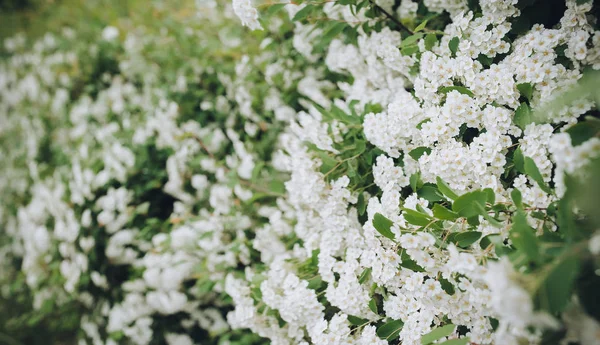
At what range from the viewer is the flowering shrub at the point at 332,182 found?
109 centimetres

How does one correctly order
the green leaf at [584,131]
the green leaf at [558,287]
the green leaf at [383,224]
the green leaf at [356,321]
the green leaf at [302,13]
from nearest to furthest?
the green leaf at [558,287]
the green leaf at [584,131]
the green leaf at [383,224]
the green leaf at [356,321]
the green leaf at [302,13]

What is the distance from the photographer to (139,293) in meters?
2.34

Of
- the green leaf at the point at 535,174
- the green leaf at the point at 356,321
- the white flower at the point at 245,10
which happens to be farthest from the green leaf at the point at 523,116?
the white flower at the point at 245,10

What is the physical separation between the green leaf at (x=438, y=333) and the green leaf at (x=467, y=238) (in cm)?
22

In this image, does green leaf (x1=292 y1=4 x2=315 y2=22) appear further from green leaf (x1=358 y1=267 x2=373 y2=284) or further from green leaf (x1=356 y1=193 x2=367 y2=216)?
green leaf (x1=358 y1=267 x2=373 y2=284)

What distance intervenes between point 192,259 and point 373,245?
1.17 m

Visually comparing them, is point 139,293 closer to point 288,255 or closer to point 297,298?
point 288,255

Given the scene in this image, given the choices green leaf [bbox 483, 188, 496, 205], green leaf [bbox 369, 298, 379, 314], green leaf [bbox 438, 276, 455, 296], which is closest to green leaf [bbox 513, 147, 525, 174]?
green leaf [bbox 483, 188, 496, 205]

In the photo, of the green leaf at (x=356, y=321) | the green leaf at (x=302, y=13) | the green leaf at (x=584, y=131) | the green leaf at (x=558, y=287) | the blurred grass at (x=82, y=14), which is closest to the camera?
the green leaf at (x=558, y=287)

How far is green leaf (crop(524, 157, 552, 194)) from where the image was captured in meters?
1.10

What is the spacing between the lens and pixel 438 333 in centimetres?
115

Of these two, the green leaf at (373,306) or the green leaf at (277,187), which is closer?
the green leaf at (373,306)

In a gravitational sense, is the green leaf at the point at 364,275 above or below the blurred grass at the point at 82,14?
above

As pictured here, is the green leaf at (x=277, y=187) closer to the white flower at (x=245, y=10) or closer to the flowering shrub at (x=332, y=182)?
the flowering shrub at (x=332, y=182)
